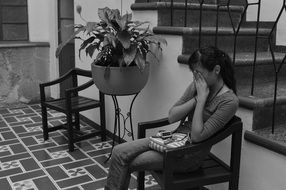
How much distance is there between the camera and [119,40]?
2.49 metres

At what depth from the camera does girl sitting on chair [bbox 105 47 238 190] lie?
186cm

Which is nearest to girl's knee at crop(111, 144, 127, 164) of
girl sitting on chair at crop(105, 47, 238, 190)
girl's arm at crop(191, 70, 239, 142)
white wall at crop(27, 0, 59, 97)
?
girl sitting on chair at crop(105, 47, 238, 190)

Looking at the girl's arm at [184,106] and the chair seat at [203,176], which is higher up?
the girl's arm at [184,106]

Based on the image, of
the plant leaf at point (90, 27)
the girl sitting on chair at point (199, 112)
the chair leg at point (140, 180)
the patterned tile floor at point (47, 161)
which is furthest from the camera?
the patterned tile floor at point (47, 161)

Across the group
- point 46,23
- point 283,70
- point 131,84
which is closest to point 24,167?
point 131,84

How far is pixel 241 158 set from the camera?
2121 mm

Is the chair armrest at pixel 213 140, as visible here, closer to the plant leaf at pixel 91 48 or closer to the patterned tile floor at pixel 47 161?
the patterned tile floor at pixel 47 161

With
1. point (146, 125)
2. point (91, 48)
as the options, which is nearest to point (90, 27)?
point (91, 48)

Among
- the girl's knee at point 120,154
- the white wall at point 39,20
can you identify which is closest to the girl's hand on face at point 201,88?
the girl's knee at point 120,154

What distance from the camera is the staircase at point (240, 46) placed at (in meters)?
2.10

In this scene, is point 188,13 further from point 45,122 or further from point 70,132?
point 45,122

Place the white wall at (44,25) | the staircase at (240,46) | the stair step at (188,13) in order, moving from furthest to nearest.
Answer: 1. the white wall at (44,25)
2. the stair step at (188,13)
3. the staircase at (240,46)

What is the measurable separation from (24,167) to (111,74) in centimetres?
113

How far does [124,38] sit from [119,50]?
182mm
